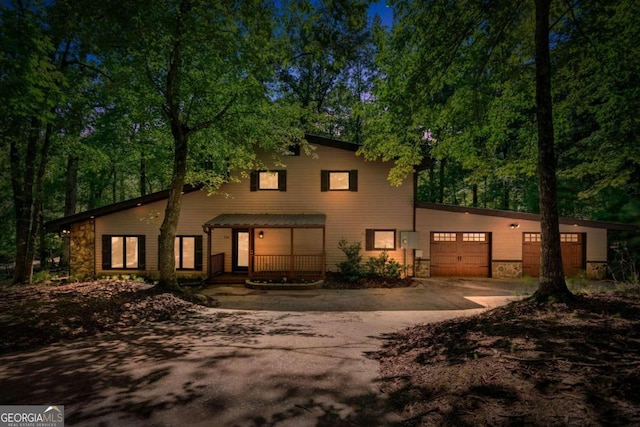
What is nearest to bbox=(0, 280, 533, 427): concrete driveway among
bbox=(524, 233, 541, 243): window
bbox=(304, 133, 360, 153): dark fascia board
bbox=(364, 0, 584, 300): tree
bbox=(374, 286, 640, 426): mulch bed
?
bbox=(374, 286, 640, 426): mulch bed

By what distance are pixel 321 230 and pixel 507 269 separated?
895 cm

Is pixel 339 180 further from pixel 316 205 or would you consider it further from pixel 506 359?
pixel 506 359

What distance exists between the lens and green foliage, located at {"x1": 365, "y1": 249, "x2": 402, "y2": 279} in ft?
42.0

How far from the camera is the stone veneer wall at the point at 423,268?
13602mm

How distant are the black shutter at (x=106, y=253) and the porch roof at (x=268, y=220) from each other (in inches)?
197

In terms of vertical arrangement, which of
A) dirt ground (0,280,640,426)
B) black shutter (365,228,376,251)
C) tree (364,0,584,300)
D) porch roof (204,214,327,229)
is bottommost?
dirt ground (0,280,640,426)

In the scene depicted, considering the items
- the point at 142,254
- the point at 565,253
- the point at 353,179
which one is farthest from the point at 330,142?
the point at 565,253

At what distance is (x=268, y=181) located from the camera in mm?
14047

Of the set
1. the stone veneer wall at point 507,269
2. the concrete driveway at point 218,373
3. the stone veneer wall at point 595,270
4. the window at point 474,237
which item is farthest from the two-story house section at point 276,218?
the stone veneer wall at point 595,270

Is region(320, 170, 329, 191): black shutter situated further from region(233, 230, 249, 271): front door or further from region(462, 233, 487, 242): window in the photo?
region(462, 233, 487, 242): window

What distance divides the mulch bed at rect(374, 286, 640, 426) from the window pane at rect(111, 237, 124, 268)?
44.7ft

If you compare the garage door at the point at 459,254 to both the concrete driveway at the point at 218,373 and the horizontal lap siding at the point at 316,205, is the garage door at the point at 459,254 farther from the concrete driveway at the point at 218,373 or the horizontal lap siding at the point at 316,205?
the concrete driveway at the point at 218,373

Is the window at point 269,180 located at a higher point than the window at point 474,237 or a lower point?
higher

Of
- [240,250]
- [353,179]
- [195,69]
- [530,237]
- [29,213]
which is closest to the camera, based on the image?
[195,69]
